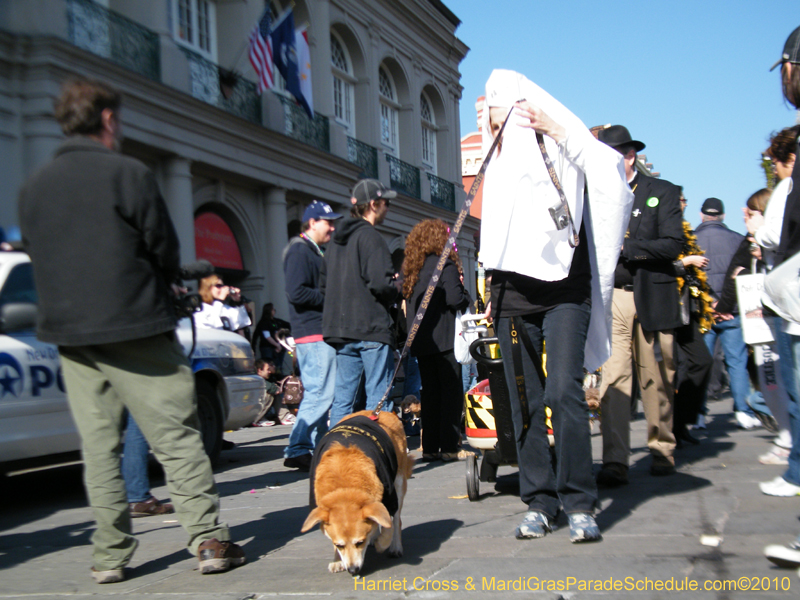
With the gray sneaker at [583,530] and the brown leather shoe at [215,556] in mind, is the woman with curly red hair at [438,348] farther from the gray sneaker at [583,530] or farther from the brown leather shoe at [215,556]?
the brown leather shoe at [215,556]

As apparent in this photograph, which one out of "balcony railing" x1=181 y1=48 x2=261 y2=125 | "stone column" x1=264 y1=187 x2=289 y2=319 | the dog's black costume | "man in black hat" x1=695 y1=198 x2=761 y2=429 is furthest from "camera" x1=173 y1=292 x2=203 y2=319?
"stone column" x1=264 y1=187 x2=289 y2=319

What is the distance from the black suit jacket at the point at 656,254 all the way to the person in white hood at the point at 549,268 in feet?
5.00

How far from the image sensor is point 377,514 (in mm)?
3188

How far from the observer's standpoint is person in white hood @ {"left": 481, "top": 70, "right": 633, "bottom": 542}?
369cm

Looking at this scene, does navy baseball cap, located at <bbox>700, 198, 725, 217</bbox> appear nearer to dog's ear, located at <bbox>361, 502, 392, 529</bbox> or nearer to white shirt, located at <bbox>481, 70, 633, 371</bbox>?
white shirt, located at <bbox>481, 70, 633, 371</bbox>

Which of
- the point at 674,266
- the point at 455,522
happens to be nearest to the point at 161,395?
the point at 455,522

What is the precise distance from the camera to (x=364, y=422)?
3.77 meters

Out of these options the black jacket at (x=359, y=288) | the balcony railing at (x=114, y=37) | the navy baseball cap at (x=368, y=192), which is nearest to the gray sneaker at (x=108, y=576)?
the black jacket at (x=359, y=288)

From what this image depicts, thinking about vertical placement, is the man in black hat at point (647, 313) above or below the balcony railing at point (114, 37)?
below

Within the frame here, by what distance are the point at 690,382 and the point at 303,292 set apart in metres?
3.51

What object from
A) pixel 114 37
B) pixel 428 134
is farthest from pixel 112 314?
pixel 428 134

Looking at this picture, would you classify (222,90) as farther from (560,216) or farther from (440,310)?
(560,216)

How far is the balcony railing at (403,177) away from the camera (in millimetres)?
25013

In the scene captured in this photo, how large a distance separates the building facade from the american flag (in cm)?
44
